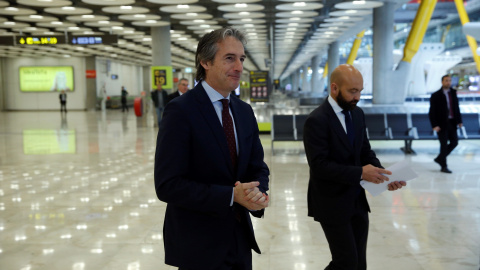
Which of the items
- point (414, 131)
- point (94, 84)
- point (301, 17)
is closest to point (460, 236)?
point (414, 131)

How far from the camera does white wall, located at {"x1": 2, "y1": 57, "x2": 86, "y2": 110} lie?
47.7 m

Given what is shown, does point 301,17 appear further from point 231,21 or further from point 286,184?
point 286,184

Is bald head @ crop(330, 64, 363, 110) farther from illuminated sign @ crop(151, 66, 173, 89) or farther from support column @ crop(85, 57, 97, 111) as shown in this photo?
support column @ crop(85, 57, 97, 111)

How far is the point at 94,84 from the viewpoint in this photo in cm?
4738

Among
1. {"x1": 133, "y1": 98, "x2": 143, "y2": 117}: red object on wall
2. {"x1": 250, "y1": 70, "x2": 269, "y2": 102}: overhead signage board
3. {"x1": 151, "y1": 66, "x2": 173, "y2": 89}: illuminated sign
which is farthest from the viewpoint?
{"x1": 133, "y1": 98, "x2": 143, "y2": 117}: red object on wall

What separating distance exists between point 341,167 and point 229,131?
1.11 meters

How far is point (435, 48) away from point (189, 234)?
133ft

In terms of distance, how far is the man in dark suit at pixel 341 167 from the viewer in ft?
10.2

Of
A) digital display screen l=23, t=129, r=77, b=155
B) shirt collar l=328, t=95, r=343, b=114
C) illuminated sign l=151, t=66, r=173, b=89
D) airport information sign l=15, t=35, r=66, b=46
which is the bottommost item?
digital display screen l=23, t=129, r=77, b=155

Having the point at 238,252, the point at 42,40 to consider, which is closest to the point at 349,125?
the point at 238,252

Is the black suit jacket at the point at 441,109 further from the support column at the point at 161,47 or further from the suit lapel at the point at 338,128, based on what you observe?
the support column at the point at 161,47

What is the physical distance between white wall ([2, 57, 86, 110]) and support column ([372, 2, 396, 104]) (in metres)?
34.0

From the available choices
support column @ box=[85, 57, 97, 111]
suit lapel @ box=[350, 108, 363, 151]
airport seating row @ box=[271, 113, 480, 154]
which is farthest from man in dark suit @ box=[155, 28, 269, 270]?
support column @ box=[85, 57, 97, 111]

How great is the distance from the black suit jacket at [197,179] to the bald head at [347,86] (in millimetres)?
1120
